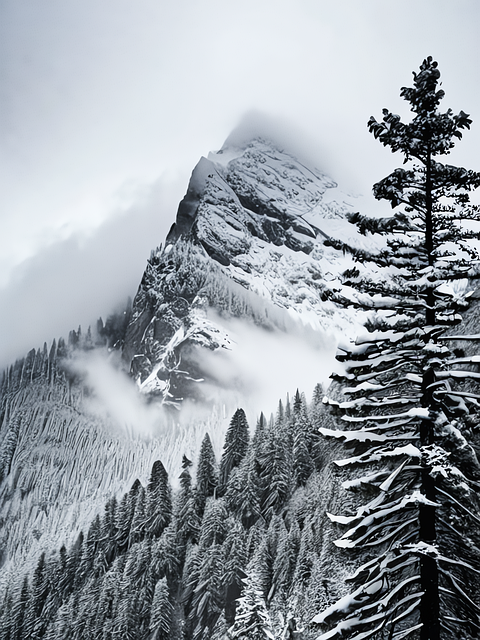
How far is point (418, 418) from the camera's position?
8.92 metres

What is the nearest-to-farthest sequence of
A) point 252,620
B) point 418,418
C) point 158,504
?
point 418,418
point 252,620
point 158,504

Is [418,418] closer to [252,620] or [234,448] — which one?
[252,620]

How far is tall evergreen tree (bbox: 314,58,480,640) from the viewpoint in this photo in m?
8.77

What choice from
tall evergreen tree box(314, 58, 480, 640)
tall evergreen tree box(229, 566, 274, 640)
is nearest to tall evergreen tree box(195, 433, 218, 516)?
tall evergreen tree box(229, 566, 274, 640)

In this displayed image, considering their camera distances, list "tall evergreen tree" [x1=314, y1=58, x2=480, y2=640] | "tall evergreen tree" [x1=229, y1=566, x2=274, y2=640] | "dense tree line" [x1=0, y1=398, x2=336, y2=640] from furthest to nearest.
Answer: "dense tree line" [x1=0, y1=398, x2=336, y2=640], "tall evergreen tree" [x1=229, y1=566, x2=274, y2=640], "tall evergreen tree" [x1=314, y1=58, x2=480, y2=640]

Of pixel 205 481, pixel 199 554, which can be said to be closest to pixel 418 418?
pixel 199 554

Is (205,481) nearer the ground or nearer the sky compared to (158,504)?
nearer the sky

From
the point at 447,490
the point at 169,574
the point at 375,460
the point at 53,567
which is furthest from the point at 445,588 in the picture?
the point at 53,567

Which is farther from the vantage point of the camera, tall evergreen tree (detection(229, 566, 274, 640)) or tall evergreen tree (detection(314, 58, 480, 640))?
tall evergreen tree (detection(229, 566, 274, 640))

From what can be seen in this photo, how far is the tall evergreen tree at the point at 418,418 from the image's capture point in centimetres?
877

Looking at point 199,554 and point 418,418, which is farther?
point 199,554

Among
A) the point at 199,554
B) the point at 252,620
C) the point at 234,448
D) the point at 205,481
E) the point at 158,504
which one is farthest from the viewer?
the point at 234,448

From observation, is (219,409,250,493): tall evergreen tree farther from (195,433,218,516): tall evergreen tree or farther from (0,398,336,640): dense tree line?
(195,433,218,516): tall evergreen tree

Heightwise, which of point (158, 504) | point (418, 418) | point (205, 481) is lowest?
point (418, 418)
